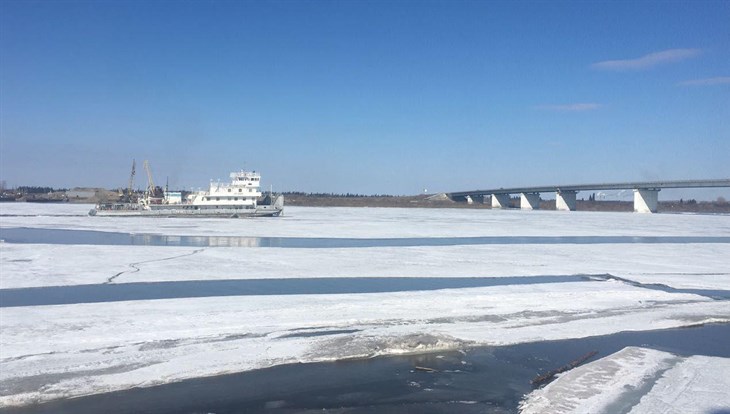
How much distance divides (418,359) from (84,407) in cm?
412

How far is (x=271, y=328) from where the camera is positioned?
9.29 m

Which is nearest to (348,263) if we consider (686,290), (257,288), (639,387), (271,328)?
(257,288)

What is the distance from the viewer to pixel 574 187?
81.2 metres

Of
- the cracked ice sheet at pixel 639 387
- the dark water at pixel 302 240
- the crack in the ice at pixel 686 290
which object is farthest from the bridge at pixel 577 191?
the cracked ice sheet at pixel 639 387

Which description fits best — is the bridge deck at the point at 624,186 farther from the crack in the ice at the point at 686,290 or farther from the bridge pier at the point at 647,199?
the crack in the ice at the point at 686,290

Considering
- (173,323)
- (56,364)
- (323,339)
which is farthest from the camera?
(173,323)

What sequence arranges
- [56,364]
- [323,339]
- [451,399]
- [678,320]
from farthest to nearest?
[678,320]
[323,339]
[56,364]
[451,399]

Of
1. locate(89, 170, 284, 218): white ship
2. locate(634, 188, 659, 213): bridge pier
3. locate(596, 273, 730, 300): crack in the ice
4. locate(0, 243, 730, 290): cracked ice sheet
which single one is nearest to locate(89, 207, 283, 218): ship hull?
locate(89, 170, 284, 218): white ship

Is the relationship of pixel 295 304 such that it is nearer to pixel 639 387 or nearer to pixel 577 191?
pixel 639 387

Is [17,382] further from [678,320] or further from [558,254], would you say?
[558,254]

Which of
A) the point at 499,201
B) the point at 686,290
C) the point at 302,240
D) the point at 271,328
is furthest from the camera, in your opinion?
the point at 499,201

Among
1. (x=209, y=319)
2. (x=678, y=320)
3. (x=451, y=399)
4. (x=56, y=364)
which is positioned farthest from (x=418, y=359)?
(x=678, y=320)

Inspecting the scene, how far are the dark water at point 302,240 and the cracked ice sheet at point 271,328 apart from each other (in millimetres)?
12000

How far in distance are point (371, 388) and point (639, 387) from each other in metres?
3.13
